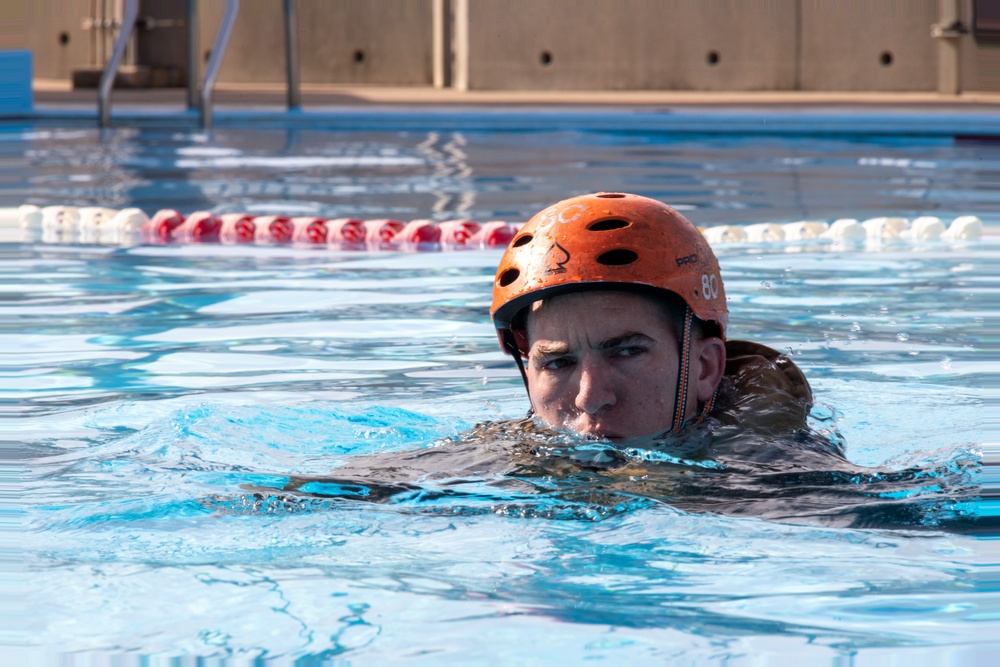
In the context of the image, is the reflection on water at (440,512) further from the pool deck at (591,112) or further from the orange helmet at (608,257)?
the pool deck at (591,112)

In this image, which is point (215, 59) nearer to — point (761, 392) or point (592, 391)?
point (761, 392)

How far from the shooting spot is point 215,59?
577 inches

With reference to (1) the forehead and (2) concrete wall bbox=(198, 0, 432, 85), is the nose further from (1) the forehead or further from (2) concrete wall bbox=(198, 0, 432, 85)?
(2) concrete wall bbox=(198, 0, 432, 85)

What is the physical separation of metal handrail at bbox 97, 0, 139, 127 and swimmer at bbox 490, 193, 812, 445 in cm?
1154

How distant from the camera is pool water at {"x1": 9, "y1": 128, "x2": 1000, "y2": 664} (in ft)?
8.62

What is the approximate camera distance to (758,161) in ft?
45.2

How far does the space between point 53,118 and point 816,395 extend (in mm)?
13294

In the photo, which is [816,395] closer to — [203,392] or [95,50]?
[203,392]

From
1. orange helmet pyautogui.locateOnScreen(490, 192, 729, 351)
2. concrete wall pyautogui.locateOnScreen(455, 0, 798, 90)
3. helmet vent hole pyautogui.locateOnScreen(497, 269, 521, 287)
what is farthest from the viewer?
concrete wall pyautogui.locateOnScreen(455, 0, 798, 90)

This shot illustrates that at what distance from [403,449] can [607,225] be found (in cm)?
100

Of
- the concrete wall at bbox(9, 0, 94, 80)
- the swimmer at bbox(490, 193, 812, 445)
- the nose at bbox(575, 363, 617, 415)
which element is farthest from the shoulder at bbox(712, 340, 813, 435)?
the concrete wall at bbox(9, 0, 94, 80)

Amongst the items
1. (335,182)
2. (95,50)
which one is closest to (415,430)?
(335,182)

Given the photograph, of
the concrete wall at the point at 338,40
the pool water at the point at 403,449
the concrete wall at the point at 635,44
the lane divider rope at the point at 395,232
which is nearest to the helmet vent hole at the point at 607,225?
the pool water at the point at 403,449

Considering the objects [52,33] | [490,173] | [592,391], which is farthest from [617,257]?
[52,33]
